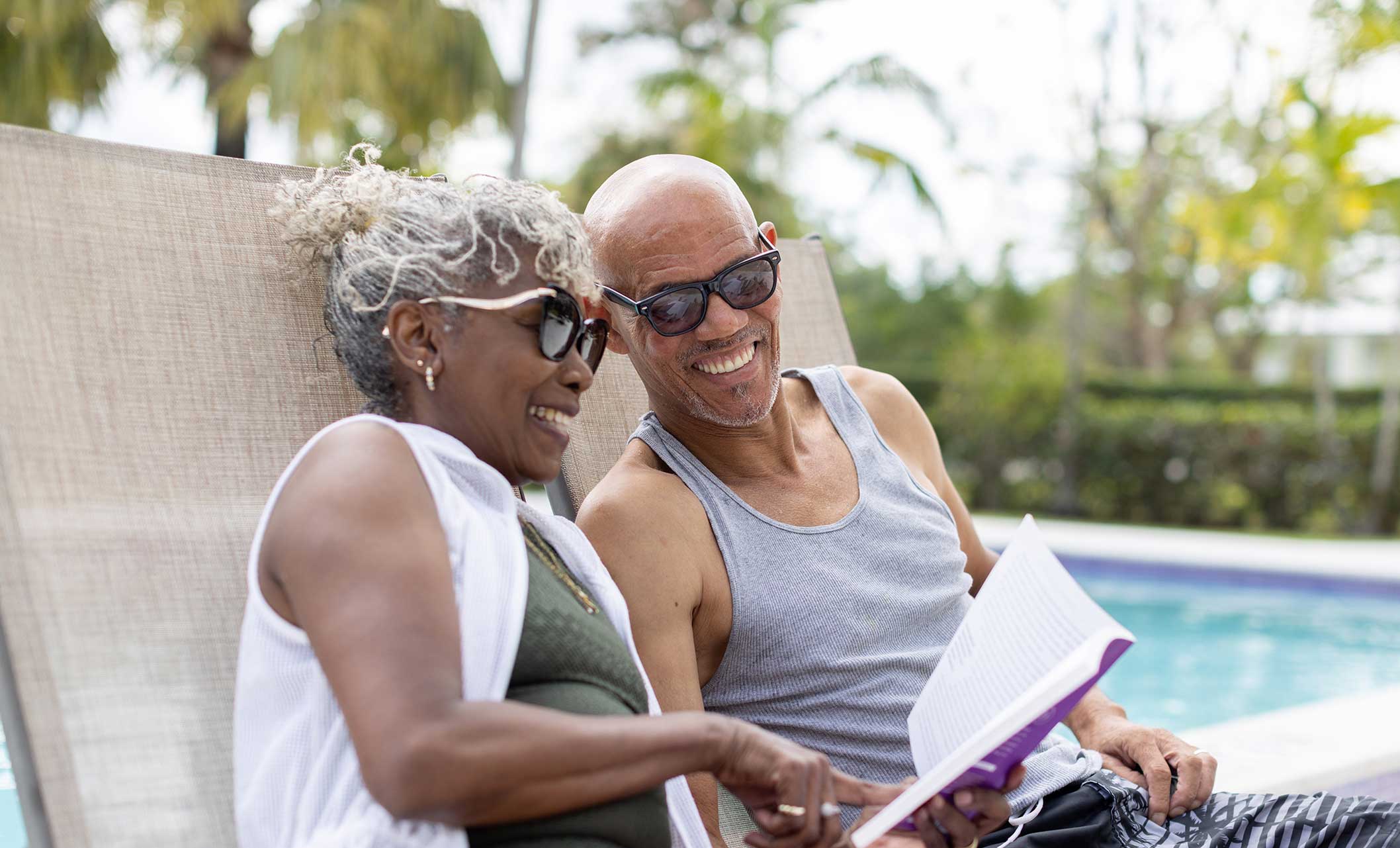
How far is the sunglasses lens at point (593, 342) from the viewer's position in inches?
71.6

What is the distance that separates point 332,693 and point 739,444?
3.47 ft

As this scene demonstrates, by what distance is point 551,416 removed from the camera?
168 centimetres

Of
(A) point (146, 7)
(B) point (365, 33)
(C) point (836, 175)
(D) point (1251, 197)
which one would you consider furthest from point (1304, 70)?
(A) point (146, 7)

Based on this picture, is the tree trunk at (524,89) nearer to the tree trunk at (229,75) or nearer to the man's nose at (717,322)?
the tree trunk at (229,75)

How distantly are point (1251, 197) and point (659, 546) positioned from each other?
1335cm

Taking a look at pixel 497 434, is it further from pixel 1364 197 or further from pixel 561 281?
pixel 1364 197

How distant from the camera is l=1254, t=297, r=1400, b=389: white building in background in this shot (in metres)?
26.0

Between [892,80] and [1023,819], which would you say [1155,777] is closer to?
[1023,819]

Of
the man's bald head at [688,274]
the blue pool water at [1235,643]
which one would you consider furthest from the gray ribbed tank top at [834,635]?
the blue pool water at [1235,643]

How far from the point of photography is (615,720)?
139cm

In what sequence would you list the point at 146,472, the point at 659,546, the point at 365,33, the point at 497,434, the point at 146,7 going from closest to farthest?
1. the point at 497,434
2. the point at 146,472
3. the point at 659,546
4. the point at 146,7
5. the point at 365,33

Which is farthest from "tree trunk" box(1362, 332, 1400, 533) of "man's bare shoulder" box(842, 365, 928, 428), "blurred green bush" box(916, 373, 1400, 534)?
"man's bare shoulder" box(842, 365, 928, 428)

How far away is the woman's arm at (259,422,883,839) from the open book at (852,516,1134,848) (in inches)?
7.8

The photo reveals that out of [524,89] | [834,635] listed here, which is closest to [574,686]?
[834,635]
